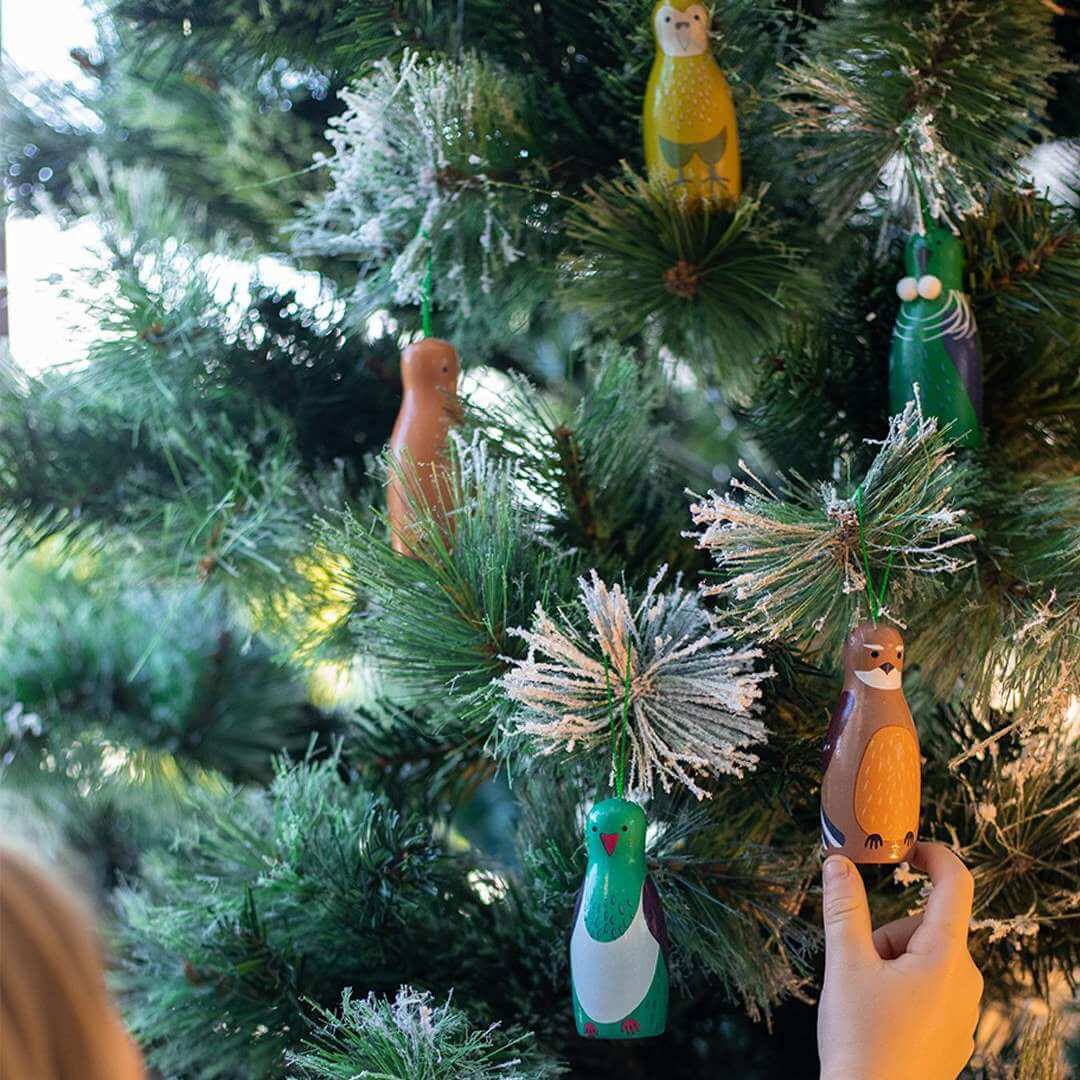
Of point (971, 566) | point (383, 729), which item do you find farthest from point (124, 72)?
point (971, 566)

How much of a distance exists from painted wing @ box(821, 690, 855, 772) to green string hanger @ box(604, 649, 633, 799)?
67 mm

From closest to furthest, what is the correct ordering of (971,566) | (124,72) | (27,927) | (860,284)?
(27,927), (971,566), (860,284), (124,72)

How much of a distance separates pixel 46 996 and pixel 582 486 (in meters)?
0.28

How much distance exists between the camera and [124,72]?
2.07 ft

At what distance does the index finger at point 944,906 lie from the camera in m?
0.40

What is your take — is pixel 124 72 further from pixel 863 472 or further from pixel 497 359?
Answer: pixel 863 472

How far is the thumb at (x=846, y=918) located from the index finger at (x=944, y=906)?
0.06 ft

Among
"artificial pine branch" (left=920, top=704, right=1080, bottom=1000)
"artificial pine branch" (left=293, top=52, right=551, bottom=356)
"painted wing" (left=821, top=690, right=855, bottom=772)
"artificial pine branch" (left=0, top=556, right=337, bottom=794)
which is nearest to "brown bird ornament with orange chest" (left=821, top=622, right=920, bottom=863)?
"painted wing" (left=821, top=690, right=855, bottom=772)

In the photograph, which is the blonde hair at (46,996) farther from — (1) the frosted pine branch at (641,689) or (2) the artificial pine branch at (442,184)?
(2) the artificial pine branch at (442,184)

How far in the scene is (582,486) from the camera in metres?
0.49

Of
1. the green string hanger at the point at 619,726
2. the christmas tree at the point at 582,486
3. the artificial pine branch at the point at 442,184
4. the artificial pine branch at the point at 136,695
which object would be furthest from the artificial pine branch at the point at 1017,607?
the artificial pine branch at the point at 136,695

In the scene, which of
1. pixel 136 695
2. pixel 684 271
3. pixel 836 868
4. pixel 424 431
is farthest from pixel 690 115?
pixel 136 695

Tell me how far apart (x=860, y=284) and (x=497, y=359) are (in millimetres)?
233

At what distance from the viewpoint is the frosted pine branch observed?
39cm
